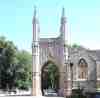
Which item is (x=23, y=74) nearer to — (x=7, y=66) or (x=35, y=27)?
(x=7, y=66)

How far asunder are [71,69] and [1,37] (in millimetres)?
27567

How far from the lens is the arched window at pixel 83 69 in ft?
119

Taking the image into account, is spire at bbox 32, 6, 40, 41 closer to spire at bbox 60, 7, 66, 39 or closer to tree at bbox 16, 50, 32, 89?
spire at bbox 60, 7, 66, 39

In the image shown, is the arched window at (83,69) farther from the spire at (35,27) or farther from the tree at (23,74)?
the tree at (23,74)

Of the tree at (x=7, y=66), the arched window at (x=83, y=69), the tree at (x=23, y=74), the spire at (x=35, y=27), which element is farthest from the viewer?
the tree at (x=23, y=74)

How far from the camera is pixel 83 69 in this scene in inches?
1441

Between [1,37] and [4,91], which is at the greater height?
[1,37]

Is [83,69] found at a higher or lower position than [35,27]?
lower

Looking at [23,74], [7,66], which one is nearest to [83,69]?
[7,66]

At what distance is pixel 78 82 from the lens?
118 feet

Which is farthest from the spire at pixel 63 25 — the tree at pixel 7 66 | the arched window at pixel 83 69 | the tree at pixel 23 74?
the tree at pixel 23 74

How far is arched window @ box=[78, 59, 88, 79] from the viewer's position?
119 ft

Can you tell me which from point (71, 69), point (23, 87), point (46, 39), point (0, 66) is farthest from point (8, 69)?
point (71, 69)

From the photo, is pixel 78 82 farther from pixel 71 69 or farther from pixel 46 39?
pixel 46 39
